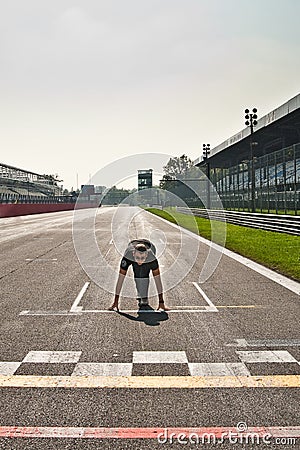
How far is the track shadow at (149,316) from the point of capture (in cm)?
891

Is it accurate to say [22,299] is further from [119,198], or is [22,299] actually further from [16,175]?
[16,175]

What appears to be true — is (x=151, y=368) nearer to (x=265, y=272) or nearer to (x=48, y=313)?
(x=48, y=313)

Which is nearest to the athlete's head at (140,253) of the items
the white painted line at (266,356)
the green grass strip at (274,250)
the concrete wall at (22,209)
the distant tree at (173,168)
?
the distant tree at (173,168)

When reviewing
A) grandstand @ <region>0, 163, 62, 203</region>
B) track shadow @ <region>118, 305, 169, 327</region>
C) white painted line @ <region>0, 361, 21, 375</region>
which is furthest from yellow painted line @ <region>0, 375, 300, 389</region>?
grandstand @ <region>0, 163, 62, 203</region>

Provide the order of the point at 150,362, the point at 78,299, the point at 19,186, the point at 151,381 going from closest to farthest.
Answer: the point at 151,381, the point at 150,362, the point at 78,299, the point at 19,186

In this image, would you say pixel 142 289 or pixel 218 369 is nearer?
pixel 218 369

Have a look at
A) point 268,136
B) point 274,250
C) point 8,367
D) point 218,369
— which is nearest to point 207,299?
point 218,369

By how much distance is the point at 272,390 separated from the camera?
18.5ft

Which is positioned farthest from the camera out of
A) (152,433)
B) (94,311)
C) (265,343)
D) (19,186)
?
(19,186)

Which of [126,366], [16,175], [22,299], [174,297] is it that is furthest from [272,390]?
[16,175]

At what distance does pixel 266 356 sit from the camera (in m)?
6.83

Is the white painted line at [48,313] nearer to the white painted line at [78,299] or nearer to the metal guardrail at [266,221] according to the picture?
the white painted line at [78,299]

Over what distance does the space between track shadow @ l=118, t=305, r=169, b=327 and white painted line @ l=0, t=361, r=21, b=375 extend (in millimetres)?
2672

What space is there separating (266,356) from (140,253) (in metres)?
Result: 3.25
